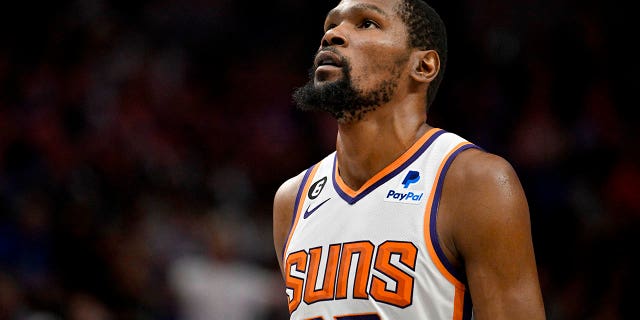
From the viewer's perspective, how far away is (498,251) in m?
2.82

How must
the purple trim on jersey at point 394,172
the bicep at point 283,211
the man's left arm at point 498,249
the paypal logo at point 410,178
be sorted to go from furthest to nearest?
the bicep at point 283,211
the purple trim on jersey at point 394,172
the paypal logo at point 410,178
the man's left arm at point 498,249

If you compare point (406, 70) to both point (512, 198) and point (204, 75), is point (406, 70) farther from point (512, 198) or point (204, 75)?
point (204, 75)

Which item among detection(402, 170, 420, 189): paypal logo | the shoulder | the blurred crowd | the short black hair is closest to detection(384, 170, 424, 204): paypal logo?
detection(402, 170, 420, 189): paypal logo

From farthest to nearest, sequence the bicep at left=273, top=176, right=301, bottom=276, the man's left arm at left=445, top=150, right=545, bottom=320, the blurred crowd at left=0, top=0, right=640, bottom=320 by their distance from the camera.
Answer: the blurred crowd at left=0, top=0, right=640, bottom=320 → the bicep at left=273, top=176, right=301, bottom=276 → the man's left arm at left=445, top=150, right=545, bottom=320

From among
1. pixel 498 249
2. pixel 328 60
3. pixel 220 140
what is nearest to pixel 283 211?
pixel 328 60

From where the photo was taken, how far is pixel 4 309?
6211mm

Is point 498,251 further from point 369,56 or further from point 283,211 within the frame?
point 283,211

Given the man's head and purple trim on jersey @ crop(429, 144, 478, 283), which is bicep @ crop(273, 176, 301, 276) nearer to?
the man's head

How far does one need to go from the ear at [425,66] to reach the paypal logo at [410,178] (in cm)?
40

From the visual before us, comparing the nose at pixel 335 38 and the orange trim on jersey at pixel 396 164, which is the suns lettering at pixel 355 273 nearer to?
the orange trim on jersey at pixel 396 164

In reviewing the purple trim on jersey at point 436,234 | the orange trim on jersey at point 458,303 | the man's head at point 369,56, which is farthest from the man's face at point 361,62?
the orange trim on jersey at point 458,303

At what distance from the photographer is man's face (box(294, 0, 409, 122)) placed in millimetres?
3225

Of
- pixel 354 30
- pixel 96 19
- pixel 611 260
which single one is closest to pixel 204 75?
pixel 96 19

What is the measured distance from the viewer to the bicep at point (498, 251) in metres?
2.80
